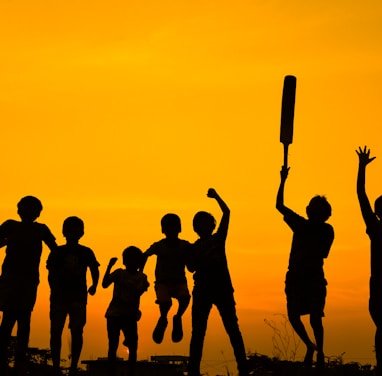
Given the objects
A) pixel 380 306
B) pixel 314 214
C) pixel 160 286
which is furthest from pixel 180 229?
pixel 380 306

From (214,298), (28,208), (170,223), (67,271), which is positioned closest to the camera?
(214,298)

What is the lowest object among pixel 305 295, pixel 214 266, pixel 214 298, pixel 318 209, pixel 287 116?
pixel 214 298

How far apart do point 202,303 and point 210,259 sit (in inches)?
22.6

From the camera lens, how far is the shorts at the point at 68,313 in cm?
1505

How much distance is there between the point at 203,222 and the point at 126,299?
7.25ft

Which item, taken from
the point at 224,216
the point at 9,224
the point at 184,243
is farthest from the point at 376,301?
the point at 9,224

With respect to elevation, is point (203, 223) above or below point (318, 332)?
above

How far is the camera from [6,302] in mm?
14414

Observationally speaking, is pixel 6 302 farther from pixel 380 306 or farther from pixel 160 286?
pixel 380 306

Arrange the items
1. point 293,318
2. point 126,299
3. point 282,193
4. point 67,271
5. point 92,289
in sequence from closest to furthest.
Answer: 1. point 282,193
2. point 293,318
3. point 67,271
4. point 92,289
5. point 126,299

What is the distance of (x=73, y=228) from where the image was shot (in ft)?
49.5

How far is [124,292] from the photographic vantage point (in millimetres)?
16219

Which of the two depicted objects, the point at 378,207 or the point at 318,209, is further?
the point at 318,209

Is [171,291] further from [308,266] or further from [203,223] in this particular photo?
[308,266]
